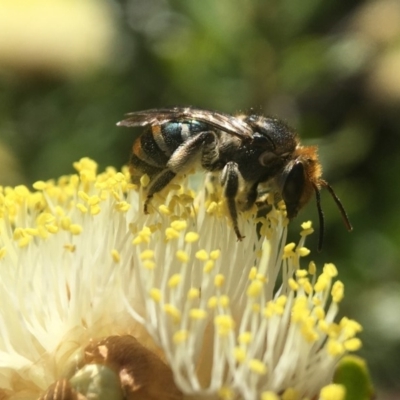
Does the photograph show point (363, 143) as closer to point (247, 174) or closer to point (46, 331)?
point (247, 174)

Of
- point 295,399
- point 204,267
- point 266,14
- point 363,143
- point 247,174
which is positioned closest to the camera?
point 295,399

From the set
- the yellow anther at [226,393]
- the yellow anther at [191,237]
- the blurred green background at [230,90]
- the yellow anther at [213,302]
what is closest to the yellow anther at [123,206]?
the yellow anther at [191,237]

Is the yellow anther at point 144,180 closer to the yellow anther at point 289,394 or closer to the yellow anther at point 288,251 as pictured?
the yellow anther at point 288,251

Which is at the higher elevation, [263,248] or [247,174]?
[247,174]

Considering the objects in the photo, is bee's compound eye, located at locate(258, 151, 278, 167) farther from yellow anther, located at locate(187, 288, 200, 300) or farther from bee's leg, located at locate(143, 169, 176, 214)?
yellow anther, located at locate(187, 288, 200, 300)

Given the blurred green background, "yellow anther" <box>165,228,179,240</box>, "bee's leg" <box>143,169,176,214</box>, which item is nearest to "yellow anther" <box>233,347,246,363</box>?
"yellow anther" <box>165,228,179,240</box>

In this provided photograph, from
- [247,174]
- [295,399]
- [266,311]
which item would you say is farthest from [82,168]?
[295,399]
